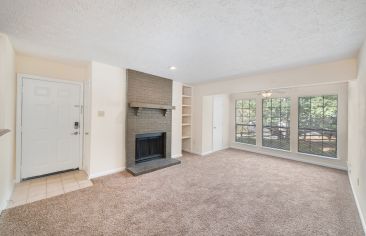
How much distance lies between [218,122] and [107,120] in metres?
3.82

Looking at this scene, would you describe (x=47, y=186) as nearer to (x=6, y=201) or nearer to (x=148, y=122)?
(x=6, y=201)

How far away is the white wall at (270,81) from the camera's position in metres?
2.88

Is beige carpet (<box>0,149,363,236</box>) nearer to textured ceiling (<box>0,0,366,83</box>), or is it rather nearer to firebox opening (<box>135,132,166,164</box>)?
firebox opening (<box>135,132,166,164</box>)

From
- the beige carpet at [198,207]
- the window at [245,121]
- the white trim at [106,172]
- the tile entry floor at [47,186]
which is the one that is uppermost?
the window at [245,121]

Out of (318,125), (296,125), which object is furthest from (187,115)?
(318,125)

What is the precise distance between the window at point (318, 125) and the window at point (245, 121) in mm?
1434

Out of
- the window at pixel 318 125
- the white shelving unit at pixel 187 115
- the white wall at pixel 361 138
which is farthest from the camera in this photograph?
the white shelving unit at pixel 187 115

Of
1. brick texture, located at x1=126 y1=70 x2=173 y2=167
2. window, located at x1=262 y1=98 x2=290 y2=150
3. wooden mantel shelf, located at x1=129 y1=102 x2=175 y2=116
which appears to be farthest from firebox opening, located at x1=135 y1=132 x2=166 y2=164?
window, located at x1=262 y1=98 x2=290 y2=150

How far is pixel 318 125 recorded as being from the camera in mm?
4590

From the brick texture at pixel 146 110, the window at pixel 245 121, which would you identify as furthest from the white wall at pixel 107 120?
the window at pixel 245 121

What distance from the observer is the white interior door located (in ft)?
18.6

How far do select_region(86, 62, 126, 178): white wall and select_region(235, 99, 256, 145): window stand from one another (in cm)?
437

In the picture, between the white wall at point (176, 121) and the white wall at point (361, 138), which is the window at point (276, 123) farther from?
the white wall at point (176, 121)

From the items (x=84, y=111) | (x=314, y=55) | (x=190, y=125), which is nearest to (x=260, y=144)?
(x=190, y=125)
